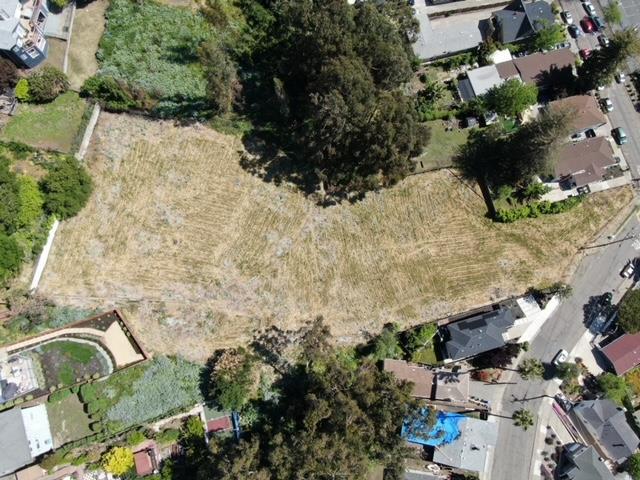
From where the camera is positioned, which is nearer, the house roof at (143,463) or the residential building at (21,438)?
the residential building at (21,438)

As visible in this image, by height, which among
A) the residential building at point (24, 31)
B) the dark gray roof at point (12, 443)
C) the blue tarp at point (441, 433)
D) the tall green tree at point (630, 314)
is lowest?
the blue tarp at point (441, 433)

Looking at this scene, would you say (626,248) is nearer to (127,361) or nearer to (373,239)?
(373,239)

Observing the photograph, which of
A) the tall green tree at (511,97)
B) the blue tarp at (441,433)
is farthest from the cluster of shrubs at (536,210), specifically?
the blue tarp at (441,433)

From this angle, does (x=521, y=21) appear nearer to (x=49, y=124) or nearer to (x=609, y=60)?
(x=609, y=60)

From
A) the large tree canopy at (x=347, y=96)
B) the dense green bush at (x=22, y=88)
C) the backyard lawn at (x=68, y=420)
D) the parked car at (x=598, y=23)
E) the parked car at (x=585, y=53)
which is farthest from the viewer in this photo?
the parked car at (x=598, y=23)

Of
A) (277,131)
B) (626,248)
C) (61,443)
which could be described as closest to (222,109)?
(277,131)

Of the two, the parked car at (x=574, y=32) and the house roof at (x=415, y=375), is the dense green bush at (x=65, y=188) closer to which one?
the house roof at (x=415, y=375)

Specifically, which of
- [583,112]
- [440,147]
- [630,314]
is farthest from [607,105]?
[630,314]

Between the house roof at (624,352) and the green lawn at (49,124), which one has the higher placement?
the green lawn at (49,124)
